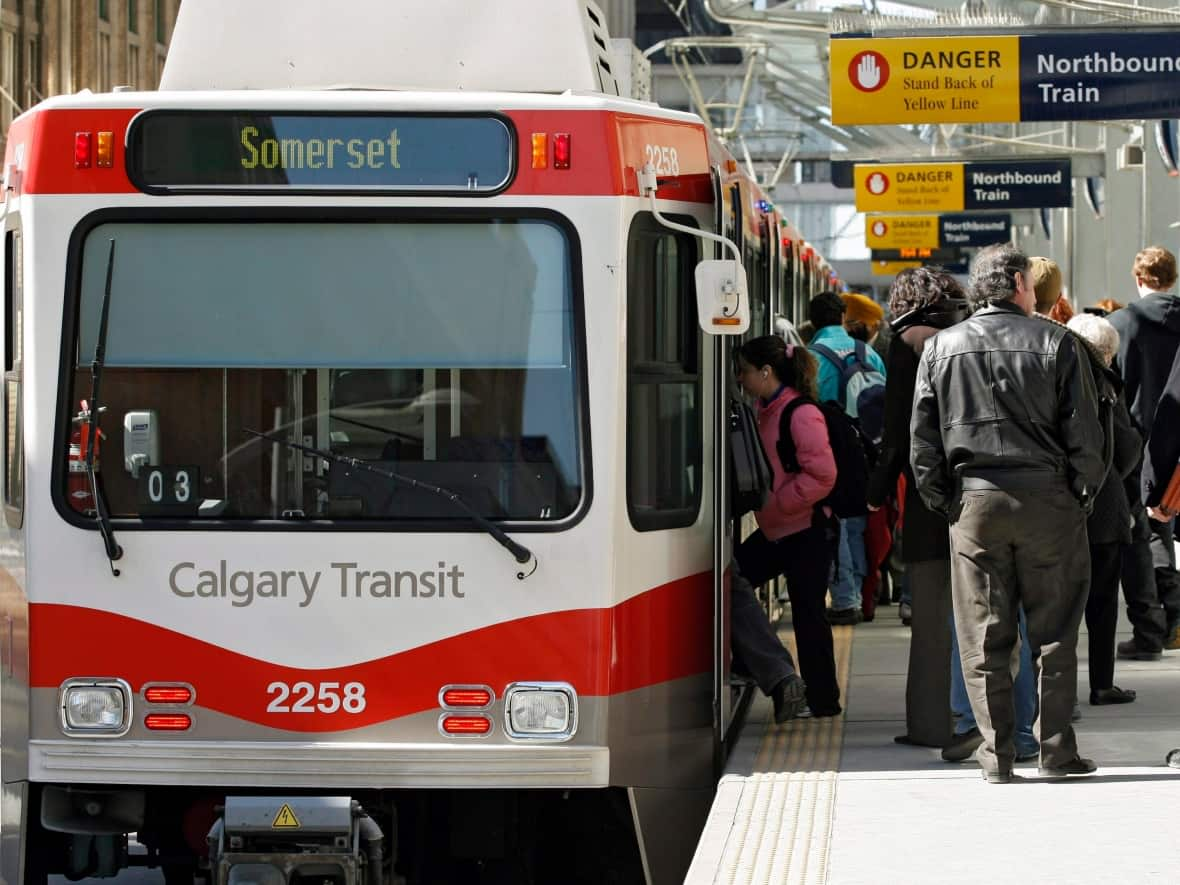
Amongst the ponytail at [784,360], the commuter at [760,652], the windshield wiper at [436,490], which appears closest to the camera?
the windshield wiper at [436,490]

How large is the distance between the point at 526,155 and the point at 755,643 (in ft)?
8.19

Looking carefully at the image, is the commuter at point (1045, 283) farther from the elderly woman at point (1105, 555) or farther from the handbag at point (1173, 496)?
the handbag at point (1173, 496)

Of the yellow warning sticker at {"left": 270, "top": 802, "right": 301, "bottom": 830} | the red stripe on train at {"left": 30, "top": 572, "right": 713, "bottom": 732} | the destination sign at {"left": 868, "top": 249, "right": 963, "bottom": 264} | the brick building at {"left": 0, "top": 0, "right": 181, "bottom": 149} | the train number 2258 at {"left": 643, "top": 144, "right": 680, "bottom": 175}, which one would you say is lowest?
the yellow warning sticker at {"left": 270, "top": 802, "right": 301, "bottom": 830}

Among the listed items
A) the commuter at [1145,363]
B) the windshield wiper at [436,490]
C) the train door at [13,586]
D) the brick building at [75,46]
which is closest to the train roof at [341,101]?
the train door at [13,586]

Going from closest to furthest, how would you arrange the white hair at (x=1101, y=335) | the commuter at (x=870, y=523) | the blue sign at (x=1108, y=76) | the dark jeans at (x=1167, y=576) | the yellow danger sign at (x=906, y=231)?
the white hair at (x=1101, y=335) → the dark jeans at (x=1167, y=576) → the commuter at (x=870, y=523) → the blue sign at (x=1108, y=76) → the yellow danger sign at (x=906, y=231)

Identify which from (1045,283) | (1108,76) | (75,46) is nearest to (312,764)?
(1045,283)

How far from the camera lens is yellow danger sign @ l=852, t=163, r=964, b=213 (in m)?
25.1

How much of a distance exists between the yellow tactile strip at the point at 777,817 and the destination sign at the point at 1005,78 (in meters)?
6.85

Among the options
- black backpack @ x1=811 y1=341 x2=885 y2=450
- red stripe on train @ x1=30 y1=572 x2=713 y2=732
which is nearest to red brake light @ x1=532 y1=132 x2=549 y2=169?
red stripe on train @ x1=30 y1=572 x2=713 y2=732

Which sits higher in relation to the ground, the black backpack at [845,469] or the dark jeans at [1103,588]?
the black backpack at [845,469]

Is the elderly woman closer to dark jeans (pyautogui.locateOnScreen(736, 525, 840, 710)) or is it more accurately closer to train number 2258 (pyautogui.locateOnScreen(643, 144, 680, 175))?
dark jeans (pyautogui.locateOnScreen(736, 525, 840, 710))

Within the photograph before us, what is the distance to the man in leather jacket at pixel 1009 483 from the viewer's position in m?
6.57

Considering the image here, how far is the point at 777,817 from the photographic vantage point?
6297 mm

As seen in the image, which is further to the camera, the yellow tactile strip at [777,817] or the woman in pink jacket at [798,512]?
the woman in pink jacket at [798,512]
